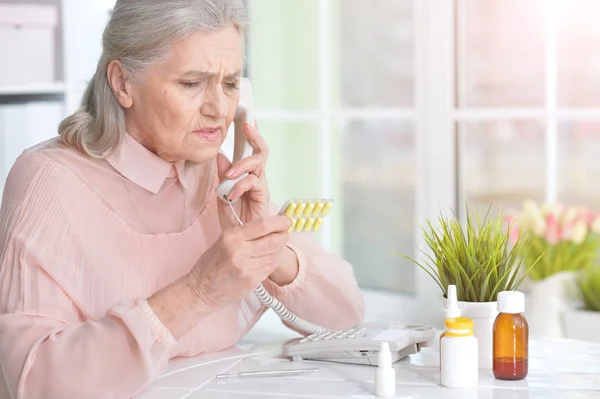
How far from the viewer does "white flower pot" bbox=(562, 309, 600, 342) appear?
289 cm

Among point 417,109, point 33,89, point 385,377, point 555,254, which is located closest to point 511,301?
point 385,377

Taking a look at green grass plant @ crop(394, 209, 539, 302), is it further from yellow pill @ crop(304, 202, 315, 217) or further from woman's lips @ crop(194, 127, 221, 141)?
woman's lips @ crop(194, 127, 221, 141)

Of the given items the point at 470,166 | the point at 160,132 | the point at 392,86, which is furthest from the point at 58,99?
the point at 160,132

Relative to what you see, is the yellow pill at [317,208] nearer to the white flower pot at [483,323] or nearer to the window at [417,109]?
the white flower pot at [483,323]

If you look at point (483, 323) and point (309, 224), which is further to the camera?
point (309, 224)

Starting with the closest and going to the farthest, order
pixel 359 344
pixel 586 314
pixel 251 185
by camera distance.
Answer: pixel 359 344 < pixel 251 185 < pixel 586 314

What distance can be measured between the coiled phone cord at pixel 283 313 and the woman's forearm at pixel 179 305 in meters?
0.31

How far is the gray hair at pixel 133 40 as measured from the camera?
6.29ft

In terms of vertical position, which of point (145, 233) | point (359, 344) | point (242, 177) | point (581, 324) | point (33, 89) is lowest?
point (581, 324)

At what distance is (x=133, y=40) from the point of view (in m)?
1.95

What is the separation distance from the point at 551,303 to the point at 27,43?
2045mm

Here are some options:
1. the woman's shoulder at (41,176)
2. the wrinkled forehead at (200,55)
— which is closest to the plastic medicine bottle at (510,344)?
the wrinkled forehead at (200,55)

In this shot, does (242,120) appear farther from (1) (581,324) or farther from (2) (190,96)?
(1) (581,324)

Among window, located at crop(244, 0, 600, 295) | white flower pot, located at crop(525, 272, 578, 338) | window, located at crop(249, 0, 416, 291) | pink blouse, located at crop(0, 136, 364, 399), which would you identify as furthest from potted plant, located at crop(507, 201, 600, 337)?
pink blouse, located at crop(0, 136, 364, 399)
